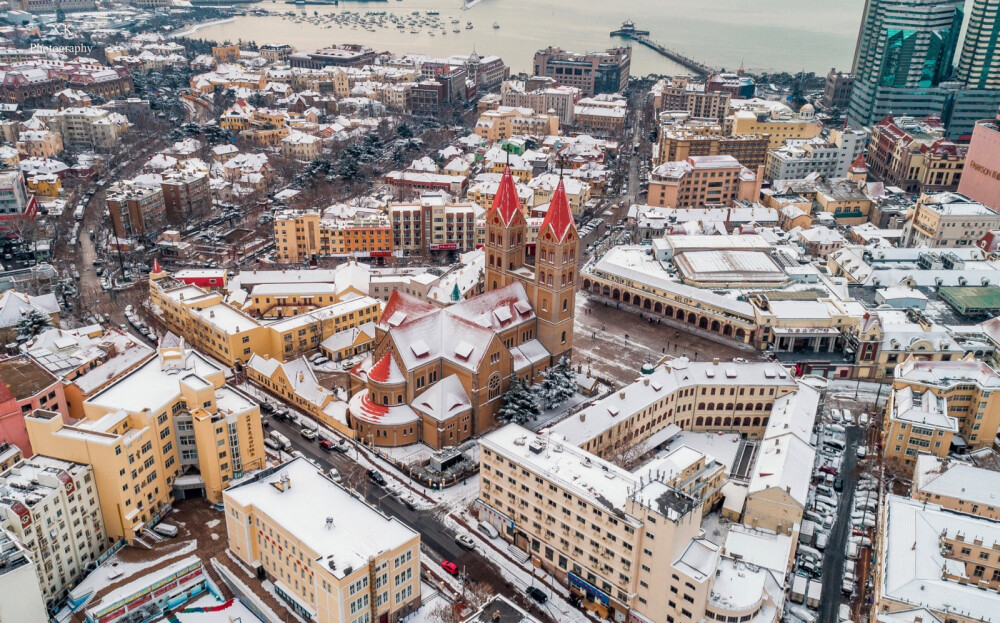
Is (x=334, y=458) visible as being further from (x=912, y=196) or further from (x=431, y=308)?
(x=912, y=196)

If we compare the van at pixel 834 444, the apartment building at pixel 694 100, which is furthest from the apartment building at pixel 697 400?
A: the apartment building at pixel 694 100

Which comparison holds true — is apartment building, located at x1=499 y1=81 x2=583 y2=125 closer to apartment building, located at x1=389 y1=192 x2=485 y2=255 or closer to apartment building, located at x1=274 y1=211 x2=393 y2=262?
apartment building, located at x1=389 y1=192 x2=485 y2=255

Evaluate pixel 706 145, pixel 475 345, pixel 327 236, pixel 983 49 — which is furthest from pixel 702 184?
pixel 983 49

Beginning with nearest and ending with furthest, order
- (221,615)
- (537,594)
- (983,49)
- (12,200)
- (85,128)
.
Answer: (221,615)
(537,594)
(12,200)
(85,128)
(983,49)

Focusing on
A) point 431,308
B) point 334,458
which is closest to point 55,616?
point 334,458

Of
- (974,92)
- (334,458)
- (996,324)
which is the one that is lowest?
(334,458)

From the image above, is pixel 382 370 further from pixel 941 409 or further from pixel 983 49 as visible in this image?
pixel 983 49
